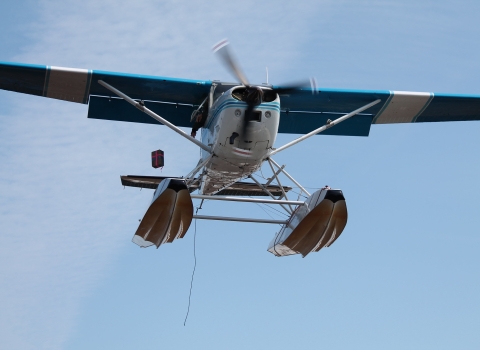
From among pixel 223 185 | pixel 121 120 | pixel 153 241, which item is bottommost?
pixel 153 241

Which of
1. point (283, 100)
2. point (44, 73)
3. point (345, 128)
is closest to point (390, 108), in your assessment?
point (345, 128)

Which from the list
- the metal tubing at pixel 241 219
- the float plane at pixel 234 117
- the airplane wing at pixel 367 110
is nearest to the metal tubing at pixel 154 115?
the float plane at pixel 234 117

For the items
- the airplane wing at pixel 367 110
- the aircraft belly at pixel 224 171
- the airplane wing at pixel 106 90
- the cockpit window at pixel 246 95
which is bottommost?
the aircraft belly at pixel 224 171

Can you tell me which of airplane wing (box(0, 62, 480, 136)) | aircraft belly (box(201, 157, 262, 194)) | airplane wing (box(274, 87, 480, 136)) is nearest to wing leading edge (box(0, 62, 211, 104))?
airplane wing (box(0, 62, 480, 136))

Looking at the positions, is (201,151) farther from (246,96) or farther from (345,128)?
(345,128)

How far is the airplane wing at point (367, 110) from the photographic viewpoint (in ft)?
56.4

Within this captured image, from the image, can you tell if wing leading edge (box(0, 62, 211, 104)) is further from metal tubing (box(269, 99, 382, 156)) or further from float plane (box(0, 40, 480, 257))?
metal tubing (box(269, 99, 382, 156))

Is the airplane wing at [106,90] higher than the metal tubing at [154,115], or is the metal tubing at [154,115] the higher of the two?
the airplane wing at [106,90]

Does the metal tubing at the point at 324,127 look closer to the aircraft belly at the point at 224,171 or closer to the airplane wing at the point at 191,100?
the airplane wing at the point at 191,100

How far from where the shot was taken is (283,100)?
1712 centimetres

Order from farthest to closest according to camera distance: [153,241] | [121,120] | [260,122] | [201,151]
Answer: [121,120], [201,151], [153,241], [260,122]

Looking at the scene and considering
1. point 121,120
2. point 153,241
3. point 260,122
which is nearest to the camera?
point 260,122

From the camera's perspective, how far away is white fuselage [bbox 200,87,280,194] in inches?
561

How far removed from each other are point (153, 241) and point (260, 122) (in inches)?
117
